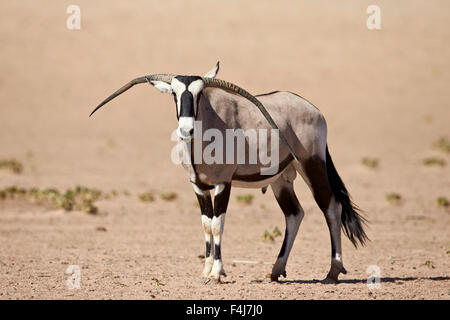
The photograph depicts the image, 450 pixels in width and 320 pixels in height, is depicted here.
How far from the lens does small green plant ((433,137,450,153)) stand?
91.0 feet

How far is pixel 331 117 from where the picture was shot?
1388 inches

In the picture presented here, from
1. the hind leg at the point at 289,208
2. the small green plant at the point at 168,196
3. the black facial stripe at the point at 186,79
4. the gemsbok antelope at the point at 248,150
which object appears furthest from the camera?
the small green plant at the point at 168,196

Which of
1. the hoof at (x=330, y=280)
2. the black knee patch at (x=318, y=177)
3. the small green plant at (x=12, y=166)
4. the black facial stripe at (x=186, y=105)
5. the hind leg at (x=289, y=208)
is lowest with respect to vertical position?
the hoof at (x=330, y=280)

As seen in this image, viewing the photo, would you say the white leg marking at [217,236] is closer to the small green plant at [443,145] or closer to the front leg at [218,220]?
the front leg at [218,220]

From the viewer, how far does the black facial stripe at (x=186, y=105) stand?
26.0 feet

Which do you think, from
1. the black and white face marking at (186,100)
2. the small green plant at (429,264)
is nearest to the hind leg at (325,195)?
the black and white face marking at (186,100)

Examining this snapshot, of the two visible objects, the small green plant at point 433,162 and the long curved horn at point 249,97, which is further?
the small green plant at point 433,162

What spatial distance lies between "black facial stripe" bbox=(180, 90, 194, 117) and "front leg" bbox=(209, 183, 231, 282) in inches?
39.6

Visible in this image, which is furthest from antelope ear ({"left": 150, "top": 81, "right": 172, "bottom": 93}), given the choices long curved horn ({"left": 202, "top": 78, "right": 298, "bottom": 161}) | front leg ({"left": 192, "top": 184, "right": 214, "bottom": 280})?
front leg ({"left": 192, "top": 184, "right": 214, "bottom": 280})

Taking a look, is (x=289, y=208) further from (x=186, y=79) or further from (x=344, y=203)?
(x=186, y=79)

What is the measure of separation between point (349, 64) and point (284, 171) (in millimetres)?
33760

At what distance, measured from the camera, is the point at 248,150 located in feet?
28.7

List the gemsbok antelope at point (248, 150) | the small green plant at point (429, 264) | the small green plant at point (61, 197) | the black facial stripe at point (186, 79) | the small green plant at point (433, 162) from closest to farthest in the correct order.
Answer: the black facial stripe at point (186, 79)
the gemsbok antelope at point (248, 150)
the small green plant at point (429, 264)
the small green plant at point (61, 197)
the small green plant at point (433, 162)

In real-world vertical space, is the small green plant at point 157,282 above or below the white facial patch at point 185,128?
below
